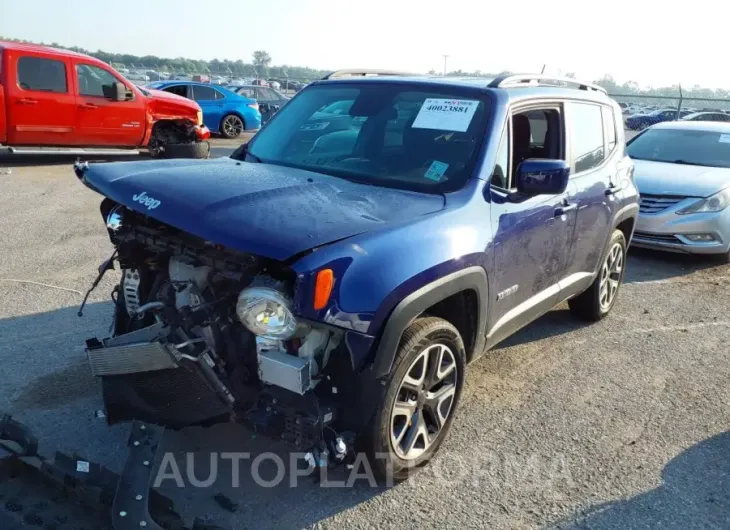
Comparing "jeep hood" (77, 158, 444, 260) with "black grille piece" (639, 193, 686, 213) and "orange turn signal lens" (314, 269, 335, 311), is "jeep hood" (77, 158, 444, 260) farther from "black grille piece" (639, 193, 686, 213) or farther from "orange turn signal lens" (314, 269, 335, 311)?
"black grille piece" (639, 193, 686, 213)

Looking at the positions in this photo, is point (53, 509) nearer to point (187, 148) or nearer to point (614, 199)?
point (614, 199)

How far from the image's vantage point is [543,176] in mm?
3502

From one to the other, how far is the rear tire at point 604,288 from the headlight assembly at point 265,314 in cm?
338

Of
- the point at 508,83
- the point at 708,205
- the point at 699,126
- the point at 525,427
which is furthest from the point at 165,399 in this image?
the point at 699,126

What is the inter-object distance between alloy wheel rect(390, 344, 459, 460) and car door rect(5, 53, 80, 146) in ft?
32.2

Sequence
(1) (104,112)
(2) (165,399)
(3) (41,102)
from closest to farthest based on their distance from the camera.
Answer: (2) (165,399) → (3) (41,102) → (1) (104,112)

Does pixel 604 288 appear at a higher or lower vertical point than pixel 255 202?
lower

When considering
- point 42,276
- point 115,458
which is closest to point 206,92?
point 42,276

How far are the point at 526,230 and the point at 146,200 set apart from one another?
210cm

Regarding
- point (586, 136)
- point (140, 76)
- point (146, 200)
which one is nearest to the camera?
point (146, 200)

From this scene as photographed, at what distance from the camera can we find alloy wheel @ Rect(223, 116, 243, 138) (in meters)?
17.6

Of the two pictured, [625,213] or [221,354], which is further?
[625,213]

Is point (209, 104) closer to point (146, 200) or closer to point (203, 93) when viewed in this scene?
point (203, 93)

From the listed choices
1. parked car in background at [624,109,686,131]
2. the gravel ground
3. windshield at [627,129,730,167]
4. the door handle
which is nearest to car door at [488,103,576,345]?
the door handle
